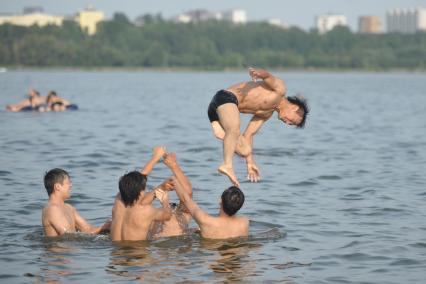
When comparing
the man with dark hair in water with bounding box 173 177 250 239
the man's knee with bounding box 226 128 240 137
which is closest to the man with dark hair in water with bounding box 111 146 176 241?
the man with dark hair in water with bounding box 173 177 250 239

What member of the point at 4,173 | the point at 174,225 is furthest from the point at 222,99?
the point at 4,173

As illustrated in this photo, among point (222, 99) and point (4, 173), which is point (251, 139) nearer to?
point (222, 99)

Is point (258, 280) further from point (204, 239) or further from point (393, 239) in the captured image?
point (393, 239)

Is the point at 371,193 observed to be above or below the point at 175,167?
below

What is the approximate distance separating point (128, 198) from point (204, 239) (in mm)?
1523

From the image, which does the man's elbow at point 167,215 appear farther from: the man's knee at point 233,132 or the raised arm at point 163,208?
the man's knee at point 233,132

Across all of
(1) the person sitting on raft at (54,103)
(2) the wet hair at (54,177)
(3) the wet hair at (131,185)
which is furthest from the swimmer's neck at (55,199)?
(1) the person sitting on raft at (54,103)

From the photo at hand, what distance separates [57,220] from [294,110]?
12.3 feet

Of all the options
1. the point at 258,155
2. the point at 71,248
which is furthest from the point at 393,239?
the point at 258,155

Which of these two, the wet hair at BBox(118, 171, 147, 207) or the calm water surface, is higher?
the wet hair at BBox(118, 171, 147, 207)

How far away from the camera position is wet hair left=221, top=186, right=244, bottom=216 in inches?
512

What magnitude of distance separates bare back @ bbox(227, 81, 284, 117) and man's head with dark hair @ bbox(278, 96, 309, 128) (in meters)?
0.17

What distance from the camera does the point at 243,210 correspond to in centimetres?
1733

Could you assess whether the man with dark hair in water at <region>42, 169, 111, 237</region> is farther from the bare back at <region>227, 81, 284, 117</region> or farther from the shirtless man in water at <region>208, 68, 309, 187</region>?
the bare back at <region>227, 81, 284, 117</region>
